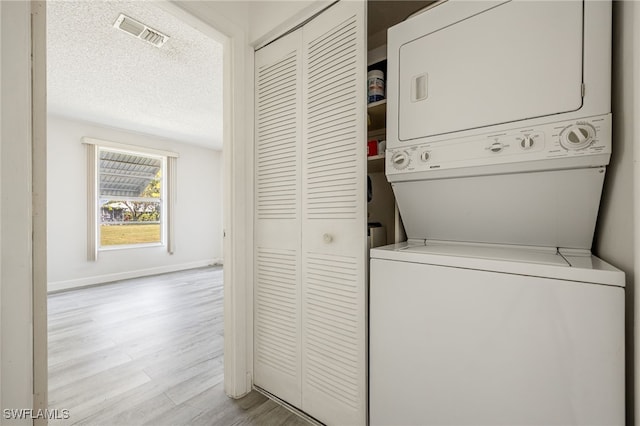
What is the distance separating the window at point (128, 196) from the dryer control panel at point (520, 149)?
5.02m

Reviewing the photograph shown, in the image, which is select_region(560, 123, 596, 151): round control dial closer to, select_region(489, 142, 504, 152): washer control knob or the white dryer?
the white dryer

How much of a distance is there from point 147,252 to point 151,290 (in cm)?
123

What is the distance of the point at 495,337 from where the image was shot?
86 centimetres

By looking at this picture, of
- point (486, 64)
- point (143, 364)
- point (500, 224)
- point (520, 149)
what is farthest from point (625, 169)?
point (143, 364)

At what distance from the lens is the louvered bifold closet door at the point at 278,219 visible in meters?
1.56

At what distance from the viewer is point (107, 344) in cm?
236

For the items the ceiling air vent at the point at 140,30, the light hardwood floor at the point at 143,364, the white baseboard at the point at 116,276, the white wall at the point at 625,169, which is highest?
the ceiling air vent at the point at 140,30

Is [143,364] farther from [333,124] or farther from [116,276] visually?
[116,276]

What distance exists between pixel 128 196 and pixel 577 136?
18.9 ft

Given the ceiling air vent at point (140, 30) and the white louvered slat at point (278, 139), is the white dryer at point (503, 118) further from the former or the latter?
the ceiling air vent at point (140, 30)

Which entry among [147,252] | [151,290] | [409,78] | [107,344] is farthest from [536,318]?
[147,252]

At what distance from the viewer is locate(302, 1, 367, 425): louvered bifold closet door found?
1.29 m

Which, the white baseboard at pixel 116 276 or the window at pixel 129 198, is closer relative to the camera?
the white baseboard at pixel 116 276

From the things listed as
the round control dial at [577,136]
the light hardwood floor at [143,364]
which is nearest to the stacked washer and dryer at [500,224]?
the round control dial at [577,136]
